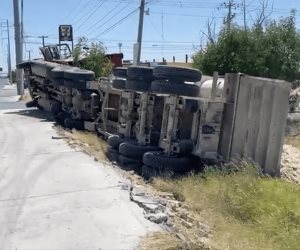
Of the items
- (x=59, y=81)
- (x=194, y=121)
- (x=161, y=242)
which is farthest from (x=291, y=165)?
(x=59, y=81)

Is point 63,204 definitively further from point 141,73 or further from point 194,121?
point 141,73

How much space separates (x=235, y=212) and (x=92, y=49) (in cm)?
1751

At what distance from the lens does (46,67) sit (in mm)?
13586

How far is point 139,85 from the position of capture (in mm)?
8594

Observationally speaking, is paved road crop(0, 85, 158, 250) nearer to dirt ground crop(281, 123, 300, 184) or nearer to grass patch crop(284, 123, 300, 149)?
dirt ground crop(281, 123, 300, 184)

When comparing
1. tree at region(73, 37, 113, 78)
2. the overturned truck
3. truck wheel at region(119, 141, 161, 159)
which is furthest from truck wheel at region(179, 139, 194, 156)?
tree at region(73, 37, 113, 78)

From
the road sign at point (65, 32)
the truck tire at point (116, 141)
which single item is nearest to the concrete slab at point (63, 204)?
the truck tire at point (116, 141)

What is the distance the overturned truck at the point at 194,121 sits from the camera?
698cm

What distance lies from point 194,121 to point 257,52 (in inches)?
356

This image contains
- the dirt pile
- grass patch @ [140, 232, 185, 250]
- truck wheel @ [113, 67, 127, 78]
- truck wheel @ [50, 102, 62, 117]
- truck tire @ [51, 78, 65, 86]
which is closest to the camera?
grass patch @ [140, 232, 185, 250]

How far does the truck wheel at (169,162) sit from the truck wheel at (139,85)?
152 centimetres

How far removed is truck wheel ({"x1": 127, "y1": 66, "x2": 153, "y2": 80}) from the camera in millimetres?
8578

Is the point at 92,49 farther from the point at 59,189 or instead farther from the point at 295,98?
the point at 59,189

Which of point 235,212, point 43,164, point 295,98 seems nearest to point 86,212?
point 235,212
